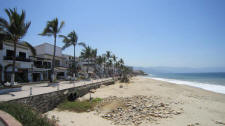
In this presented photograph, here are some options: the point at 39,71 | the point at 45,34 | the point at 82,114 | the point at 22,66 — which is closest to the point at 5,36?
the point at 45,34

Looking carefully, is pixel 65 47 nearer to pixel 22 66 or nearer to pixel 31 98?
pixel 22 66

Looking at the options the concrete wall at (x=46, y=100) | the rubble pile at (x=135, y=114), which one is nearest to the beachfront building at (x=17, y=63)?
the concrete wall at (x=46, y=100)


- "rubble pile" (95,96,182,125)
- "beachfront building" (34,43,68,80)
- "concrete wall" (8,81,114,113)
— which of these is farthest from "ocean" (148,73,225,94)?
"beachfront building" (34,43,68,80)

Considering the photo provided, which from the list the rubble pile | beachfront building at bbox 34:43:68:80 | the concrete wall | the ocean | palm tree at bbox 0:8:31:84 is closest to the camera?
the rubble pile

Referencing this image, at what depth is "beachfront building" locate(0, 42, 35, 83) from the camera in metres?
18.2

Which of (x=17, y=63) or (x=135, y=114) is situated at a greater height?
(x=17, y=63)

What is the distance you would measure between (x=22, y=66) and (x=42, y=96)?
49.3ft

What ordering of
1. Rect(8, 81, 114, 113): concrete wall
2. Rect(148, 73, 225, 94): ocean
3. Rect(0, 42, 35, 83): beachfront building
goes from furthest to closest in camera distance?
Rect(148, 73, 225, 94): ocean < Rect(0, 42, 35, 83): beachfront building < Rect(8, 81, 114, 113): concrete wall

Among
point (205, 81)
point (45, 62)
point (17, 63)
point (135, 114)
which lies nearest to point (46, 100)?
point (135, 114)

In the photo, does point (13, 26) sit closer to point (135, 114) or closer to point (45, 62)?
point (135, 114)

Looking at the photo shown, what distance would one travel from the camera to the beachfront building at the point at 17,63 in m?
18.2

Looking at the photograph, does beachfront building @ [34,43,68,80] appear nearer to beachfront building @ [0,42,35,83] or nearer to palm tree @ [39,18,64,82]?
beachfront building @ [0,42,35,83]

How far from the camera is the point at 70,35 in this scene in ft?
97.8

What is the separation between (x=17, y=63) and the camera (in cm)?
1991
